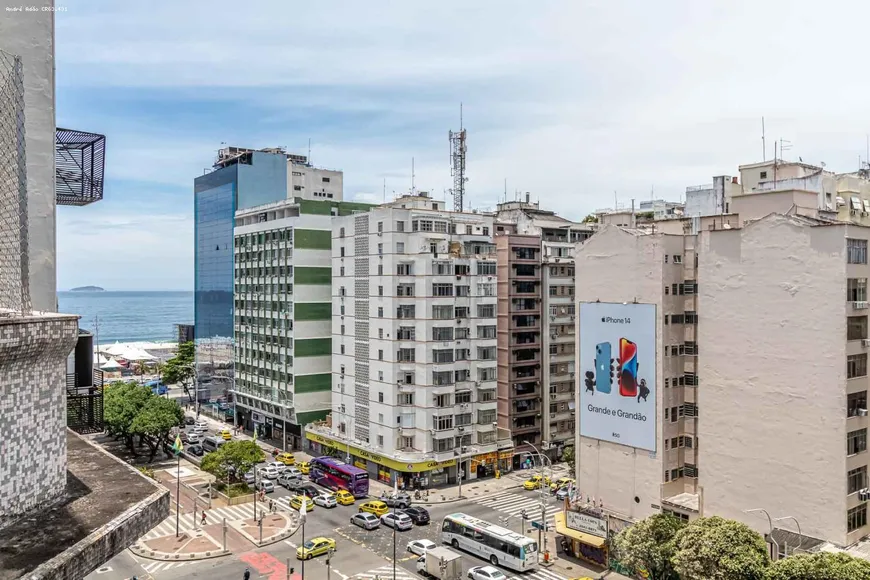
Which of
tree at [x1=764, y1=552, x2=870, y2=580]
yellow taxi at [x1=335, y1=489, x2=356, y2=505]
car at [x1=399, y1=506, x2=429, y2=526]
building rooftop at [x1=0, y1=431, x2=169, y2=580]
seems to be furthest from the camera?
yellow taxi at [x1=335, y1=489, x2=356, y2=505]

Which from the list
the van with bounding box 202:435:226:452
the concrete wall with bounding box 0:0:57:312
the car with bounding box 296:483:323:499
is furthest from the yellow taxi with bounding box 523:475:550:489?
the concrete wall with bounding box 0:0:57:312

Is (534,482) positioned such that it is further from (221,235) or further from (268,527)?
(221,235)

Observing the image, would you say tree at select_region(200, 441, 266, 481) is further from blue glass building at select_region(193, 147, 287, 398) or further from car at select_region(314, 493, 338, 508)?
blue glass building at select_region(193, 147, 287, 398)

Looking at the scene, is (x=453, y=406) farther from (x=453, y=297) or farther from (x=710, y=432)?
(x=710, y=432)

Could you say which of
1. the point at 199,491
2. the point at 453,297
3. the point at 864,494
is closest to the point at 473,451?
the point at 453,297

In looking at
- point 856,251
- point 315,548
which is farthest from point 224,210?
point 856,251

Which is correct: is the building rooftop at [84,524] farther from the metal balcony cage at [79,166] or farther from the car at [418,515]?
the car at [418,515]

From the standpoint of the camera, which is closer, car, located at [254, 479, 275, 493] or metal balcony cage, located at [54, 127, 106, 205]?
metal balcony cage, located at [54, 127, 106, 205]
